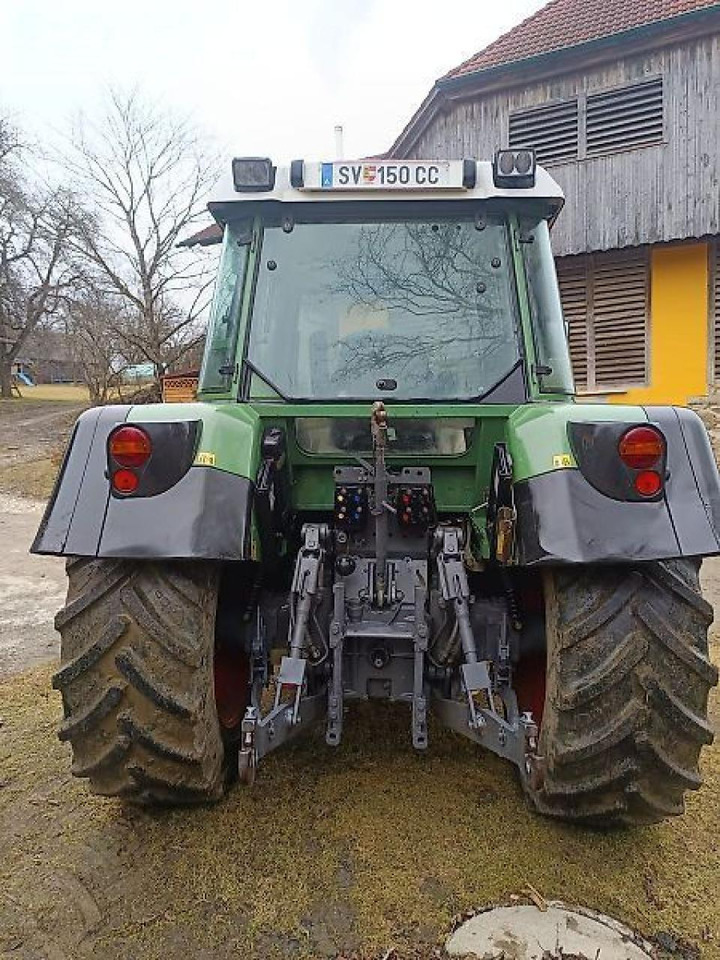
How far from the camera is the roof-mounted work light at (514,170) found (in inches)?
128

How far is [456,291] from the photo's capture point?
10.8 feet

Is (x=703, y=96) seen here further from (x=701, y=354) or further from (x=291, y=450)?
(x=291, y=450)

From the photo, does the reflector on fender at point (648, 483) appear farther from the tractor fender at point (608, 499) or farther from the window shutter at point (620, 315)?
the window shutter at point (620, 315)

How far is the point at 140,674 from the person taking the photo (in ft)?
8.05

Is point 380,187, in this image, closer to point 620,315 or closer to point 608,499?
point 608,499

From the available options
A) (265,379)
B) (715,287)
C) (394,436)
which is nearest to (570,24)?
(715,287)

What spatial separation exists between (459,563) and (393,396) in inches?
30.1

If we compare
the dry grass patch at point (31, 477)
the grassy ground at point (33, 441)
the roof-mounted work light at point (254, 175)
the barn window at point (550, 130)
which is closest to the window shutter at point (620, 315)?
the barn window at point (550, 130)

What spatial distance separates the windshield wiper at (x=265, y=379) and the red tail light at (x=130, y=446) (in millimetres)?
873

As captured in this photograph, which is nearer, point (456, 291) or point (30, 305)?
point (456, 291)

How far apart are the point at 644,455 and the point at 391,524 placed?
3.54 ft

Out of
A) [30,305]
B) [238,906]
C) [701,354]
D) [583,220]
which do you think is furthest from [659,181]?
[30,305]

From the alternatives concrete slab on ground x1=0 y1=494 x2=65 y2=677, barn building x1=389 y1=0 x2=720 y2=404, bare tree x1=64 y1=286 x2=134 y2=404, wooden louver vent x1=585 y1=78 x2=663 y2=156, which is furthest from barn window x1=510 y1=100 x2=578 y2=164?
bare tree x1=64 y1=286 x2=134 y2=404

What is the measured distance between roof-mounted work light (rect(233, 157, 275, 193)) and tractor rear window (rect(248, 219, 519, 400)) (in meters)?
0.17
